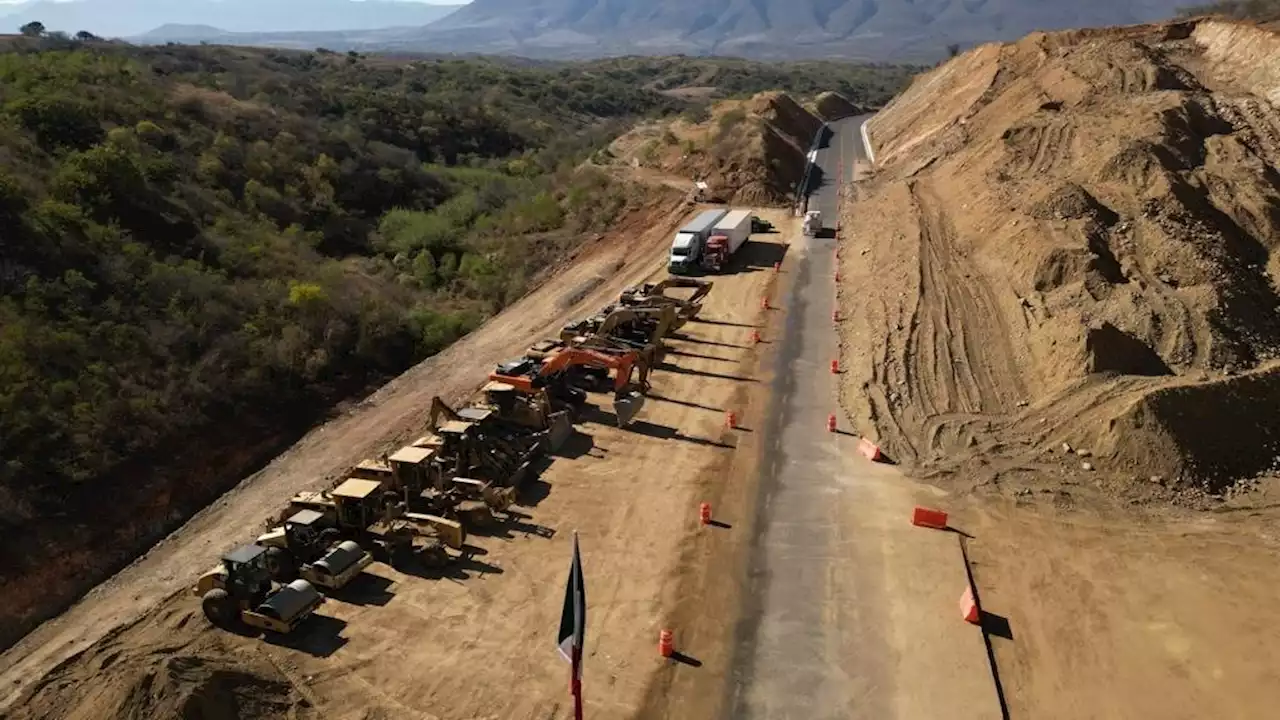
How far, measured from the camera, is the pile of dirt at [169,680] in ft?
39.7

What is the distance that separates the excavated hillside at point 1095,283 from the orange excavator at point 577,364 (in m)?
6.29

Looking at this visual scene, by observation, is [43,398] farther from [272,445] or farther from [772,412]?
[772,412]

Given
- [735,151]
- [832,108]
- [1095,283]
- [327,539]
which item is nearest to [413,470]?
[327,539]

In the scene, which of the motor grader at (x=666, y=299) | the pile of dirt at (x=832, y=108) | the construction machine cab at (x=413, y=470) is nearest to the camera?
the construction machine cab at (x=413, y=470)

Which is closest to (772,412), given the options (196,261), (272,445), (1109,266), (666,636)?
(666,636)

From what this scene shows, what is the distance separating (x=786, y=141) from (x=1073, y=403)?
36422 mm

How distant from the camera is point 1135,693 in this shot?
13953mm

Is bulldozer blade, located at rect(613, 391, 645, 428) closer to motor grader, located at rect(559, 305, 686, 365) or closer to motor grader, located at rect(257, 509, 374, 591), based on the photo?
motor grader, located at rect(559, 305, 686, 365)

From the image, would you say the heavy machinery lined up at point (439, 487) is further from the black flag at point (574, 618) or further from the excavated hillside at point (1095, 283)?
the excavated hillside at point (1095, 283)

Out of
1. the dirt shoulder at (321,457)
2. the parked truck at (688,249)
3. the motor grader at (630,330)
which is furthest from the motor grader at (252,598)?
the parked truck at (688,249)

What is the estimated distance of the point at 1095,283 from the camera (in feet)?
82.8

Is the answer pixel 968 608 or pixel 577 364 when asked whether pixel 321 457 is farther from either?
pixel 968 608

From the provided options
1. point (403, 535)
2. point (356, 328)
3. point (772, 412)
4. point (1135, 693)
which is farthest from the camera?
point (356, 328)

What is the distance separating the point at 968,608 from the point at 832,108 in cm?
6952
